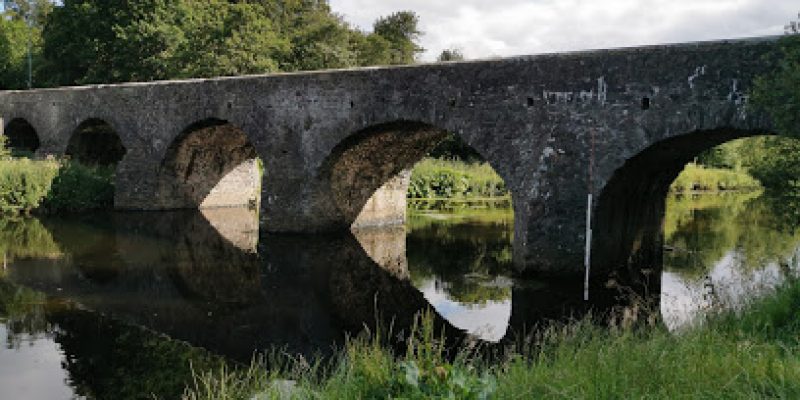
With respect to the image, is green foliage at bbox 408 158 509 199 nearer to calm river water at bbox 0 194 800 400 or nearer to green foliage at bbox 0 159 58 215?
calm river water at bbox 0 194 800 400

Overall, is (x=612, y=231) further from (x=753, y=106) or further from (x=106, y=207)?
(x=106, y=207)

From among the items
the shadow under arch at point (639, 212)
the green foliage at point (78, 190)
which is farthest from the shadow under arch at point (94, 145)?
the shadow under arch at point (639, 212)

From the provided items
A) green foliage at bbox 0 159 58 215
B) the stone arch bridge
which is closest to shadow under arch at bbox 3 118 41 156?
green foliage at bbox 0 159 58 215

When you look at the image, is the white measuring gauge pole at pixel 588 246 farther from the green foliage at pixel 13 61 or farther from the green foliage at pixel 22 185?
the green foliage at pixel 13 61

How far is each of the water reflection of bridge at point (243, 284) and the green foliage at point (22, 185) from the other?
2302mm

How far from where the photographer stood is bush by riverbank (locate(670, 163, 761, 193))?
31734 mm

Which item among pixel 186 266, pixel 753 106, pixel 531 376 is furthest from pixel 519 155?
pixel 531 376

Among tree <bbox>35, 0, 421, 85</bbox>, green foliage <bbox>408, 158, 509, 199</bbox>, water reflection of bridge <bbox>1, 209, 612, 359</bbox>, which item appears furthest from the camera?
tree <bbox>35, 0, 421, 85</bbox>

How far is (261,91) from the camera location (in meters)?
16.3

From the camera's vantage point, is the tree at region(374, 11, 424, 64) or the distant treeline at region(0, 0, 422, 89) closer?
the distant treeline at region(0, 0, 422, 89)

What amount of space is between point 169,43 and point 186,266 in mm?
19468

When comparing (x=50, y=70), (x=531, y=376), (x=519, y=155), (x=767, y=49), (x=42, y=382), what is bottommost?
(x=42, y=382)

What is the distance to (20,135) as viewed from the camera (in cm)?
2698

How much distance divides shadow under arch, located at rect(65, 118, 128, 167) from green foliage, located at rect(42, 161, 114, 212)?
1.64 metres
